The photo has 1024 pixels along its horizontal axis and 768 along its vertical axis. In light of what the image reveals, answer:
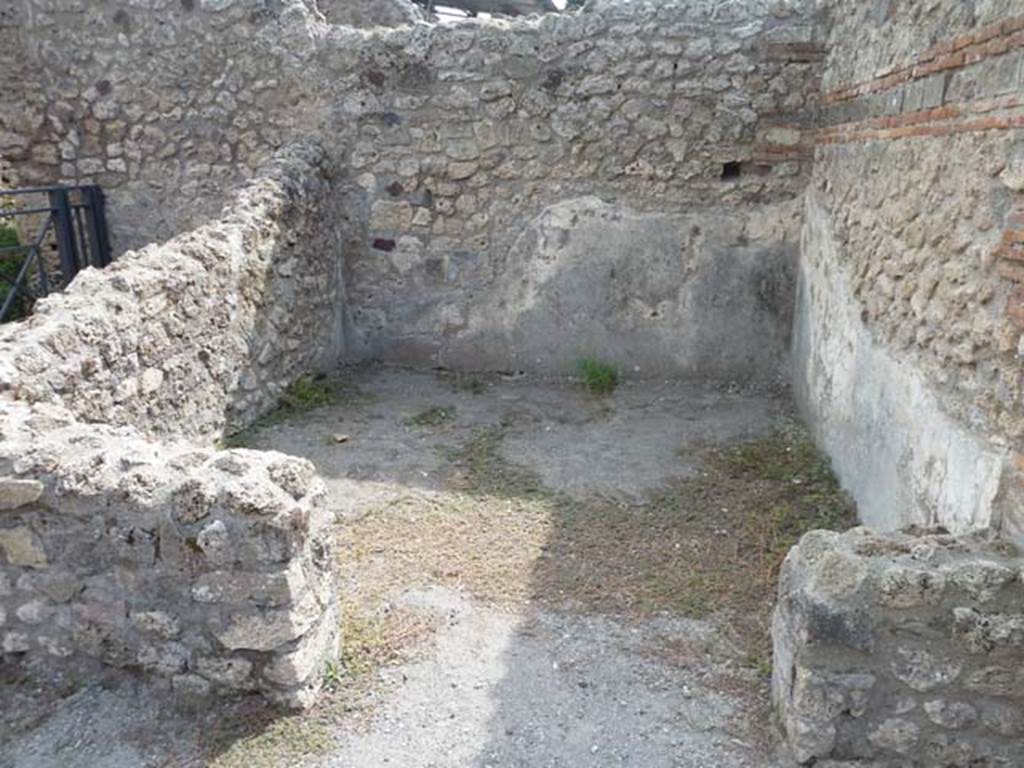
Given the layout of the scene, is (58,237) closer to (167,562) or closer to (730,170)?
(167,562)

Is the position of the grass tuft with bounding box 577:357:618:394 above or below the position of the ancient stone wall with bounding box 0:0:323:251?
below

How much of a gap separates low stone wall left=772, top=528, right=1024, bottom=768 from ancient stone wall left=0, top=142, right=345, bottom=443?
3.01m

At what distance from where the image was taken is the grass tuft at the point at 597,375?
5.95 m

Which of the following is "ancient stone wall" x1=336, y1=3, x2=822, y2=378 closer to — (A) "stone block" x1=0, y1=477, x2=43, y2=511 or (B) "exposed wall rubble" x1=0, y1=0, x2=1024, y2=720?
(B) "exposed wall rubble" x1=0, y1=0, x2=1024, y2=720

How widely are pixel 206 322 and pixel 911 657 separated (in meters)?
3.83

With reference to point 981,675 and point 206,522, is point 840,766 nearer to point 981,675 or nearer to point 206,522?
point 981,675

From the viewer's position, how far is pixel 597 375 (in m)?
6.00

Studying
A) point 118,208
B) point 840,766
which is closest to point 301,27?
point 118,208

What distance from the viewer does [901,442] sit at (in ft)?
10.9

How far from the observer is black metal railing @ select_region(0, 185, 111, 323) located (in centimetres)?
625

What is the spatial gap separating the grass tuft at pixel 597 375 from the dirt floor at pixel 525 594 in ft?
0.78

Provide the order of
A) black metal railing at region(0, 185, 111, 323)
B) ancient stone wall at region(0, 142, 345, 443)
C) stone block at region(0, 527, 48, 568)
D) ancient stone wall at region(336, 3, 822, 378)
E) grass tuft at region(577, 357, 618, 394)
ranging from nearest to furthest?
stone block at region(0, 527, 48, 568)
ancient stone wall at region(0, 142, 345, 443)
ancient stone wall at region(336, 3, 822, 378)
grass tuft at region(577, 357, 618, 394)
black metal railing at region(0, 185, 111, 323)

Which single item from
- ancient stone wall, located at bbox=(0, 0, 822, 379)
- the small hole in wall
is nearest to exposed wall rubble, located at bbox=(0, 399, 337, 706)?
ancient stone wall, located at bbox=(0, 0, 822, 379)

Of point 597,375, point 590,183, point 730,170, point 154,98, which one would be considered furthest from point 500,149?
point 154,98
